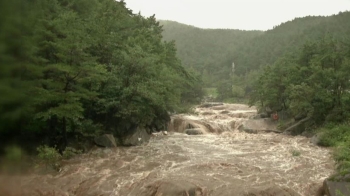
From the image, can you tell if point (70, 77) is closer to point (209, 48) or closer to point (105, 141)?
point (105, 141)

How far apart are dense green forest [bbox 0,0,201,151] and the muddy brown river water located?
228 cm

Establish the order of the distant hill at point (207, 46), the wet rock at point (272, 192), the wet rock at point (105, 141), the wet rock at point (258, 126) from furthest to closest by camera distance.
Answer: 1. the distant hill at point (207, 46)
2. the wet rock at point (258, 126)
3. the wet rock at point (105, 141)
4. the wet rock at point (272, 192)

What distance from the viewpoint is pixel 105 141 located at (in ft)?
65.5

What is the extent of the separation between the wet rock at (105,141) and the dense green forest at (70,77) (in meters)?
0.54

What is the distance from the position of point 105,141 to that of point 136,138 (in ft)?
8.58

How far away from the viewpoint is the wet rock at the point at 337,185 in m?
10.6

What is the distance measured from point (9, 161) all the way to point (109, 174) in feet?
39.4

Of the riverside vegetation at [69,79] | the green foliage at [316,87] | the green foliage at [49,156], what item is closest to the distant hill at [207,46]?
the green foliage at [316,87]

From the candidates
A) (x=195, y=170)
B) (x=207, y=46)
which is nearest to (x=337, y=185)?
(x=195, y=170)

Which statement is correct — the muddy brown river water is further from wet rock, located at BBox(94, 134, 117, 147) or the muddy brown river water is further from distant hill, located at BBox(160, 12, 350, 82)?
distant hill, located at BBox(160, 12, 350, 82)

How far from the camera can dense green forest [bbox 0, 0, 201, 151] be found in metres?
3.06

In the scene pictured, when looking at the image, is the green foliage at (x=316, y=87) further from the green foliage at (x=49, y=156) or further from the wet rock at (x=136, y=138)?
the green foliage at (x=49, y=156)

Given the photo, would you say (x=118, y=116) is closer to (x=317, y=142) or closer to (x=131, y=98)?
(x=131, y=98)

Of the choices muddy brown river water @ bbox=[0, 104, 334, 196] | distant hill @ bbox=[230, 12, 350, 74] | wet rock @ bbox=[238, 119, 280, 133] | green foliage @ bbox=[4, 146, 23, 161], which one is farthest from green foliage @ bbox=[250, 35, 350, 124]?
distant hill @ bbox=[230, 12, 350, 74]
